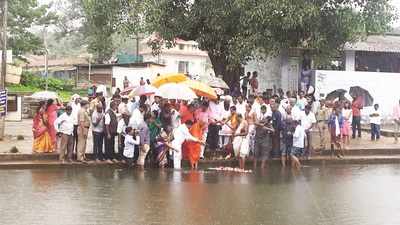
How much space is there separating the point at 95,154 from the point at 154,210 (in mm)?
6341

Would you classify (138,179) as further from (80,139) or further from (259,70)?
(259,70)

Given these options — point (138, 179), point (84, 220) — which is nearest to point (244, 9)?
point (138, 179)

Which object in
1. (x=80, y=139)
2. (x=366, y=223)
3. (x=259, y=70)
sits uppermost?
(x=259, y=70)

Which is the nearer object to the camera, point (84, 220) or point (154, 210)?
point (84, 220)

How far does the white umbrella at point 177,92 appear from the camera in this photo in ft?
53.4

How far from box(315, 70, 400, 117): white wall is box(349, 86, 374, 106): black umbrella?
131mm

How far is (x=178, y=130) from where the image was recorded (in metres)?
15.9

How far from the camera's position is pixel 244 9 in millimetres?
18672

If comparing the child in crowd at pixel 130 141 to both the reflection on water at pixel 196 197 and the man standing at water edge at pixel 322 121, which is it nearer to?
the reflection on water at pixel 196 197

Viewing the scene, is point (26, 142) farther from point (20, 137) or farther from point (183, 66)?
point (183, 66)

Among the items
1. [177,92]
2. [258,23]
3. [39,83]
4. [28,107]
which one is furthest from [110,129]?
[39,83]

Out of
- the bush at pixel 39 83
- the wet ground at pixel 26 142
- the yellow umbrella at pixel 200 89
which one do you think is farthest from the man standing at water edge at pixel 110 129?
the bush at pixel 39 83

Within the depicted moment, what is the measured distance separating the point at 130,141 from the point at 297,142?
4477 millimetres

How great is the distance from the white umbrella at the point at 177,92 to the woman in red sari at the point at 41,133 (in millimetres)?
3122
